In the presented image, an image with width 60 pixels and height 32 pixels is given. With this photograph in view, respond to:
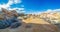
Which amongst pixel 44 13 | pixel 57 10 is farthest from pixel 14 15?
pixel 57 10

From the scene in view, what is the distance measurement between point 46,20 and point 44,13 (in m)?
0.13

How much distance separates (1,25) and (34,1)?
2.31 ft

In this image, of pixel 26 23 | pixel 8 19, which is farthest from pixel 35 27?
pixel 8 19

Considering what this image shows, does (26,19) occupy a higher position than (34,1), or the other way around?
(34,1)

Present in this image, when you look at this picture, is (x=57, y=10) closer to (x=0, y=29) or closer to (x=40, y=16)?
(x=40, y=16)

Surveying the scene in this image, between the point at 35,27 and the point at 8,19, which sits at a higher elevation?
the point at 8,19

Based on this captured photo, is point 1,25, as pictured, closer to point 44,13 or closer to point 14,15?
point 14,15

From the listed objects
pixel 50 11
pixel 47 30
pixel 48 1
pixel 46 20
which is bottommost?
pixel 47 30

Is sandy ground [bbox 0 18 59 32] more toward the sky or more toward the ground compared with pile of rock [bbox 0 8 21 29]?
more toward the ground

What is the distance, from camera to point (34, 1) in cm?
223

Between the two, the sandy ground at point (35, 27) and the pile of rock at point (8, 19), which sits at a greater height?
the pile of rock at point (8, 19)

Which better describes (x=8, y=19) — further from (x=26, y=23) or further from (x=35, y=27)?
(x=35, y=27)

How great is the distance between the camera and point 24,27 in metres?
2.18

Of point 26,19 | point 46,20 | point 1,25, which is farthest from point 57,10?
point 1,25
